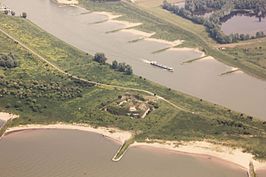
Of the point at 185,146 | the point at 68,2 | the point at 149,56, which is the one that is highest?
the point at 68,2

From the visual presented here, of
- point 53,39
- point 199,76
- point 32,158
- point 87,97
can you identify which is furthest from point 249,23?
point 32,158

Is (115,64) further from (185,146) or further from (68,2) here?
(68,2)

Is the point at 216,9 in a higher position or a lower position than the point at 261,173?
higher

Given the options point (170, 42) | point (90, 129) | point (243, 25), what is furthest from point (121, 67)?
point (243, 25)

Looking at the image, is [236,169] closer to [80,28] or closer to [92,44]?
[92,44]

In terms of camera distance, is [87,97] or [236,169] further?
[87,97]
